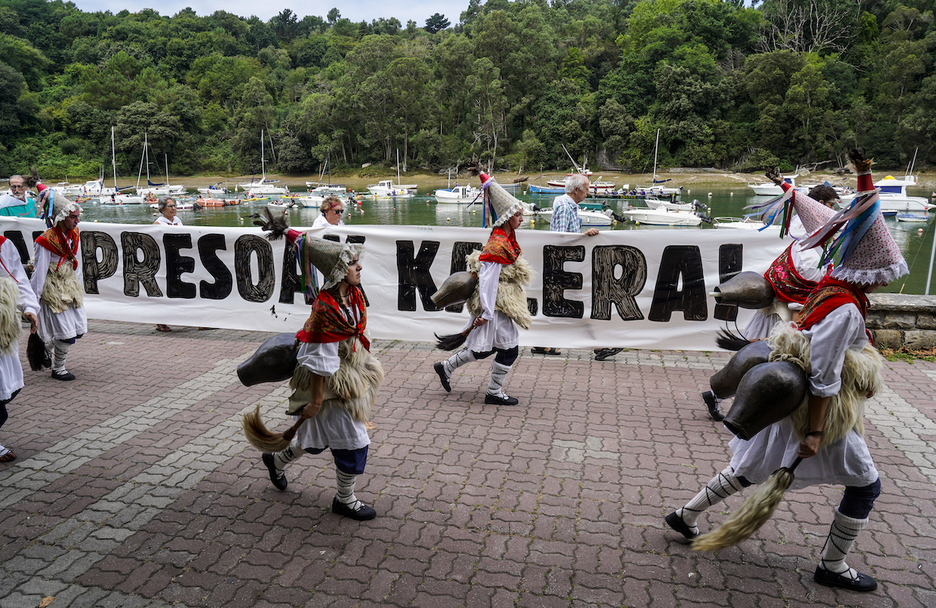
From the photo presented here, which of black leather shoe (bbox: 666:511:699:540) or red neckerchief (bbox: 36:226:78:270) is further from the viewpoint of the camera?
red neckerchief (bbox: 36:226:78:270)

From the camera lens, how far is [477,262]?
20.1 ft

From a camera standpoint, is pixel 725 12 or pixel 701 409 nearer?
pixel 701 409

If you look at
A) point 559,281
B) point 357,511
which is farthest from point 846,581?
point 559,281

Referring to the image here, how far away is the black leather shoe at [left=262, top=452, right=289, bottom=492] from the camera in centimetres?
423

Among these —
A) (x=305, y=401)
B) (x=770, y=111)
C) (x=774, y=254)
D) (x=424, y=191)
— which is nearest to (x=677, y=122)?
(x=770, y=111)

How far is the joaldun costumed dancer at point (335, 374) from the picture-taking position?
358 cm

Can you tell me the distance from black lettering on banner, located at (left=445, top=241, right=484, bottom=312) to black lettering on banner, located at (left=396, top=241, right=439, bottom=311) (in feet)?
0.85

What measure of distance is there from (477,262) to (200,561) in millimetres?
3612

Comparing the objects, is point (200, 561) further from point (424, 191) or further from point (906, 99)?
point (906, 99)

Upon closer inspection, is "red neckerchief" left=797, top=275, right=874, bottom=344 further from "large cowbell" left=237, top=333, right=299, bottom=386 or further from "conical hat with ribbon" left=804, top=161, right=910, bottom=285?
"large cowbell" left=237, top=333, right=299, bottom=386

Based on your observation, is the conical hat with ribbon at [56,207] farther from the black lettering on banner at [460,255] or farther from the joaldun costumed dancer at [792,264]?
the joaldun costumed dancer at [792,264]

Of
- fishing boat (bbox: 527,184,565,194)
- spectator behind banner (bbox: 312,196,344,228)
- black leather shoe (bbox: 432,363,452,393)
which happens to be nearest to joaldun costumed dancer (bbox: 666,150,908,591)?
black leather shoe (bbox: 432,363,452,393)

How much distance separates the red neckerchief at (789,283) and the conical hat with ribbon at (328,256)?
3618mm

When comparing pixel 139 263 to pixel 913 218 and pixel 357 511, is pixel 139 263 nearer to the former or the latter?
pixel 357 511
